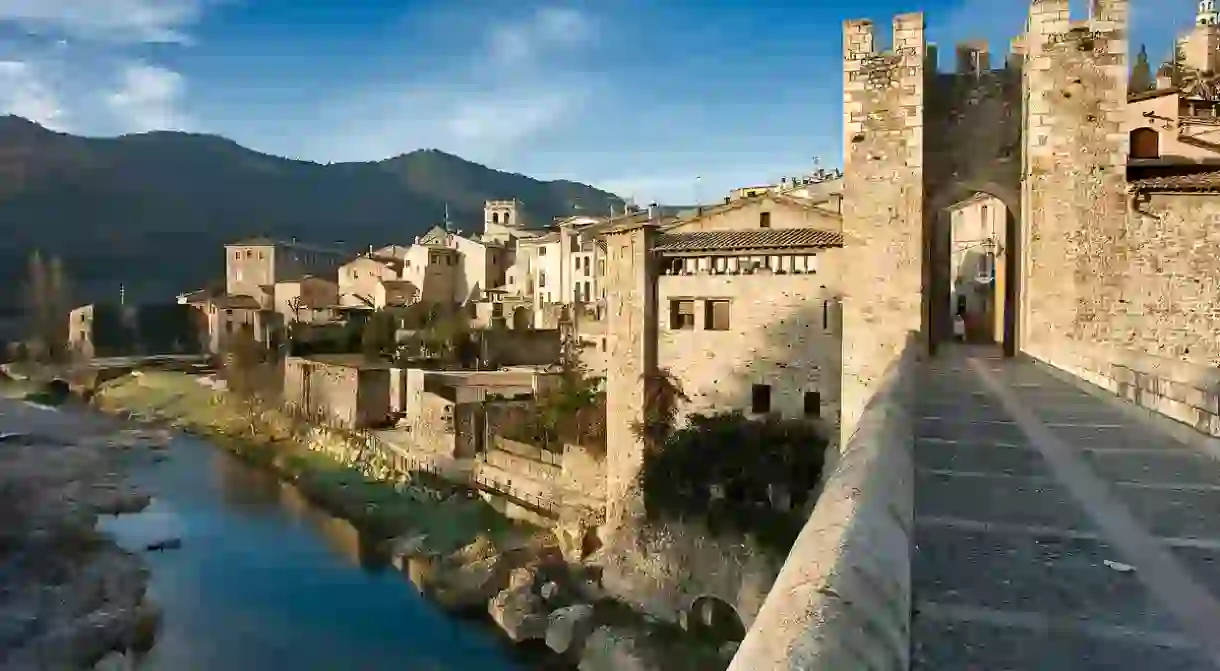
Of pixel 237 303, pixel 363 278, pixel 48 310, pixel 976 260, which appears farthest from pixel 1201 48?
pixel 48 310

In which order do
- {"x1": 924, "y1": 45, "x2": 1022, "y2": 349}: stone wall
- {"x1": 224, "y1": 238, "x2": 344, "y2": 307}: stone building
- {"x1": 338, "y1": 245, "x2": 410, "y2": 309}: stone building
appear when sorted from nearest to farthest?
{"x1": 924, "y1": 45, "x2": 1022, "y2": 349}: stone wall → {"x1": 338, "y1": 245, "x2": 410, "y2": 309}: stone building → {"x1": 224, "y1": 238, "x2": 344, "y2": 307}: stone building

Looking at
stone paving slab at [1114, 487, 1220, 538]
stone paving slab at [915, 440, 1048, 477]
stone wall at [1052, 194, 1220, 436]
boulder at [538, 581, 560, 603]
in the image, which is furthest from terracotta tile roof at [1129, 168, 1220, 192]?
boulder at [538, 581, 560, 603]

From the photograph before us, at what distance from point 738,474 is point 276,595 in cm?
1093

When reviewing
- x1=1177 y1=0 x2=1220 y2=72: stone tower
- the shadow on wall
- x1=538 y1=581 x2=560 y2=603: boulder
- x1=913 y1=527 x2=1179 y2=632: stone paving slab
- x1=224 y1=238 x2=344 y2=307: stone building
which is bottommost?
x1=538 y1=581 x2=560 y2=603: boulder

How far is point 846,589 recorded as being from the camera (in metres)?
1.81

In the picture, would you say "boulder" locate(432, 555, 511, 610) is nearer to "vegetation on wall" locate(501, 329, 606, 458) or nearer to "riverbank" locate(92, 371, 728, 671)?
"riverbank" locate(92, 371, 728, 671)

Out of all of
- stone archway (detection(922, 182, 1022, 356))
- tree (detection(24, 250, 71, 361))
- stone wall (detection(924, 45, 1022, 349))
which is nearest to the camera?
stone archway (detection(922, 182, 1022, 356))

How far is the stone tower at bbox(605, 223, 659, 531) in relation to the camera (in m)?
15.5

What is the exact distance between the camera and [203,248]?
100625 millimetres

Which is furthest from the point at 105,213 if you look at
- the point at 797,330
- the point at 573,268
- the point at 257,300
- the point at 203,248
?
the point at 797,330

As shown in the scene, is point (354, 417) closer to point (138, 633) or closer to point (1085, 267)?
point (138, 633)

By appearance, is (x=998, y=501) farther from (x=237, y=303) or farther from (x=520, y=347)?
(x=237, y=303)

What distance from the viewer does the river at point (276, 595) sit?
16.4 meters

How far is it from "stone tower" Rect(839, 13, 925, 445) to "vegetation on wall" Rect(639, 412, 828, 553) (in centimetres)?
331
